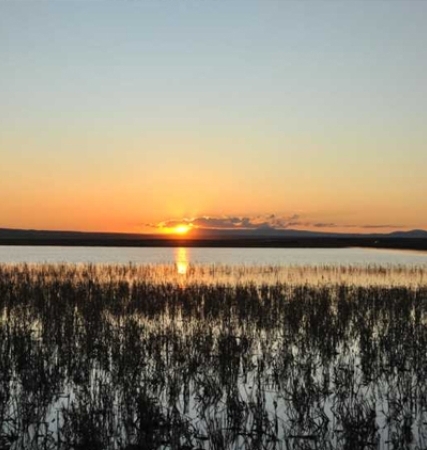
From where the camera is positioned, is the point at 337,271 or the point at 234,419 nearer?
the point at 234,419

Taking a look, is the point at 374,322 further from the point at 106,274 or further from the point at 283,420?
the point at 106,274

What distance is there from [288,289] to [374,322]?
7526 millimetres

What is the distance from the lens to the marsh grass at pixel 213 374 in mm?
7398

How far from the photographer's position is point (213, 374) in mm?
10195

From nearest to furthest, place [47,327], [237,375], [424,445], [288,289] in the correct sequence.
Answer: [424,445] → [237,375] → [47,327] → [288,289]

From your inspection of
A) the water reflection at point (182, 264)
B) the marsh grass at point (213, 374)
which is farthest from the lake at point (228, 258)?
the marsh grass at point (213, 374)

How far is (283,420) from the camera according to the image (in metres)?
8.04

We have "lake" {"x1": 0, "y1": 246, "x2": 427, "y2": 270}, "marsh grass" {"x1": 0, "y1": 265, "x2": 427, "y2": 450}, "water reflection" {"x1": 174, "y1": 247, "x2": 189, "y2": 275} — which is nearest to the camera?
"marsh grass" {"x1": 0, "y1": 265, "x2": 427, "y2": 450}

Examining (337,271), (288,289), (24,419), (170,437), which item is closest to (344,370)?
(170,437)

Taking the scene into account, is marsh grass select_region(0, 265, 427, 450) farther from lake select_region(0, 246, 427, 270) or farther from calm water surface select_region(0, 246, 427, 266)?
calm water surface select_region(0, 246, 427, 266)

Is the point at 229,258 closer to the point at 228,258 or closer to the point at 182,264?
the point at 228,258

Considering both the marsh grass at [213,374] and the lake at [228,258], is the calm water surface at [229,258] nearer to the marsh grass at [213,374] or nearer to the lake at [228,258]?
the lake at [228,258]

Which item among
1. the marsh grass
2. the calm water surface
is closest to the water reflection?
the calm water surface

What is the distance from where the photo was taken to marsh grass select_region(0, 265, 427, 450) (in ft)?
24.3
